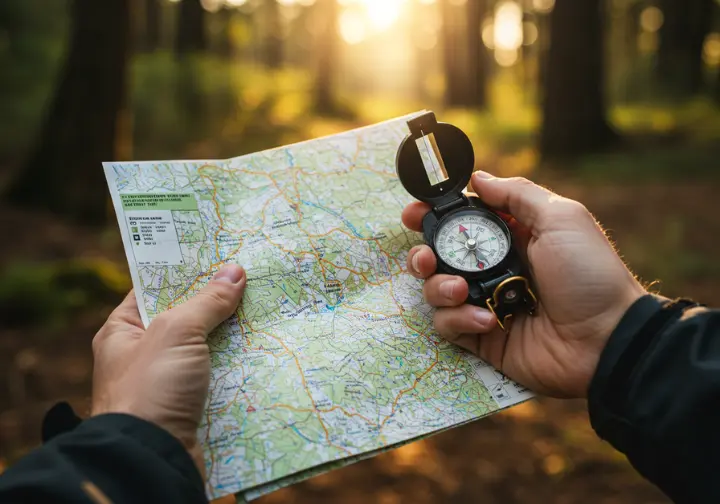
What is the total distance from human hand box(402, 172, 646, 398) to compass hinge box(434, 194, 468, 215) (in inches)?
4.0

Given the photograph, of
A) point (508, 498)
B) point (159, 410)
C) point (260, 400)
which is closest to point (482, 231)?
point (260, 400)

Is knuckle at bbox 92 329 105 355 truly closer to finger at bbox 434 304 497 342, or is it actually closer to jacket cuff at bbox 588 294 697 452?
finger at bbox 434 304 497 342

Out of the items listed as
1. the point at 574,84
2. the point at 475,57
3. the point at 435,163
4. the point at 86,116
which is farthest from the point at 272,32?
the point at 435,163

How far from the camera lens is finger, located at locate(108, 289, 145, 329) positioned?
2.12 m

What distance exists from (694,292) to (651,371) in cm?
496

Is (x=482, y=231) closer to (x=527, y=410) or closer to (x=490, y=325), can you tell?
(x=490, y=325)

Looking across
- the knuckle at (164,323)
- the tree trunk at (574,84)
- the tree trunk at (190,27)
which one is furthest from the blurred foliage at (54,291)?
the tree trunk at (190,27)

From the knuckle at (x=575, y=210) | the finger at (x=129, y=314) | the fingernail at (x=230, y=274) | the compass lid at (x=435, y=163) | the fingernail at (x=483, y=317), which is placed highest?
the compass lid at (x=435, y=163)

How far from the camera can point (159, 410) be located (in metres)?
1.78

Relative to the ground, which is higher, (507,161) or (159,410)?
(159,410)

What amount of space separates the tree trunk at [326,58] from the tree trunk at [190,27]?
5.12m

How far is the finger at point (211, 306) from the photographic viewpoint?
1.94m

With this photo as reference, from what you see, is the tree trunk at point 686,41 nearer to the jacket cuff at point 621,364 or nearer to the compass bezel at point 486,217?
the compass bezel at point 486,217

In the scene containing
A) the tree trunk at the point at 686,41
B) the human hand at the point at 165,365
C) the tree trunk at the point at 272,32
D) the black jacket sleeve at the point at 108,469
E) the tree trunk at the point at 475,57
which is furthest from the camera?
the tree trunk at the point at 272,32
